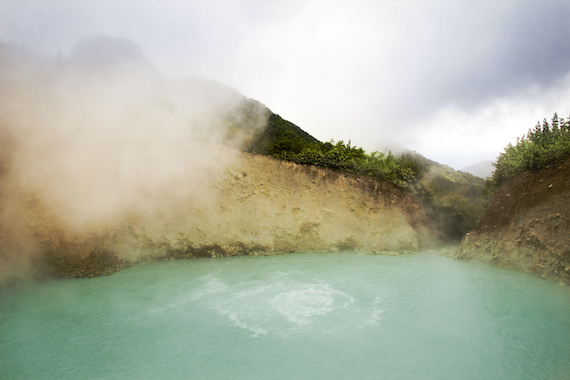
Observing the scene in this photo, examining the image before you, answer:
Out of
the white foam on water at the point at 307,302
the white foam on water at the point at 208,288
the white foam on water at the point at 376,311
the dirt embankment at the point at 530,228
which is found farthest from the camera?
the dirt embankment at the point at 530,228

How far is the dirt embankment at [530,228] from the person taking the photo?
1037 cm

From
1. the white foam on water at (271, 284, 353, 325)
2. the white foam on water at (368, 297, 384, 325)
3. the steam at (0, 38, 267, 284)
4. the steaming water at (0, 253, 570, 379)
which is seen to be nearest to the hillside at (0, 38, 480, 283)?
the steam at (0, 38, 267, 284)

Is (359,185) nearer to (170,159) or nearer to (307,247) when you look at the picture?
(307,247)

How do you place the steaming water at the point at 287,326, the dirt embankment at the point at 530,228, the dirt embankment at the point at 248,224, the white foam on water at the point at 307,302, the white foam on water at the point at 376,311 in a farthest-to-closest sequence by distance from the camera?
the dirt embankment at the point at 248,224 → the dirt embankment at the point at 530,228 → the white foam on water at the point at 307,302 → the white foam on water at the point at 376,311 → the steaming water at the point at 287,326

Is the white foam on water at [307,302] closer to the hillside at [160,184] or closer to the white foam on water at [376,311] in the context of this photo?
the white foam on water at [376,311]

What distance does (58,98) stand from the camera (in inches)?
475

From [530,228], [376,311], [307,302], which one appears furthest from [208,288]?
[530,228]

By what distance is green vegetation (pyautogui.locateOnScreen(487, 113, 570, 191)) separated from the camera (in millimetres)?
12047

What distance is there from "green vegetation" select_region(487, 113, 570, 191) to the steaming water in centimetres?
513

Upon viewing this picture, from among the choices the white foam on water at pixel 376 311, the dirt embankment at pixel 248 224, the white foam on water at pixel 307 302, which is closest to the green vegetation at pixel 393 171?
the dirt embankment at pixel 248 224

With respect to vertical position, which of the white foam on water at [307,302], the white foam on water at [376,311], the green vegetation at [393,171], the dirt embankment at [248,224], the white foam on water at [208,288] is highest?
the green vegetation at [393,171]

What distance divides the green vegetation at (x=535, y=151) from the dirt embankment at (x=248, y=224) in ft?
14.8

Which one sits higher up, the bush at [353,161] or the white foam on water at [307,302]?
the bush at [353,161]

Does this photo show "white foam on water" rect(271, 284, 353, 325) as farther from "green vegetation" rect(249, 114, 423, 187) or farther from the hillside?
"green vegetation" rect(249, 114, 423, 187)
